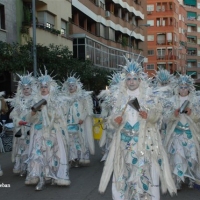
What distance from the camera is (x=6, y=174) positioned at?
9.05m

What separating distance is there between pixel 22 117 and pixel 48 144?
4.15 ft

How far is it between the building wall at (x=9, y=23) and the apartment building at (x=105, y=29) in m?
7.88

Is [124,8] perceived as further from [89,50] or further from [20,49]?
[20,49]

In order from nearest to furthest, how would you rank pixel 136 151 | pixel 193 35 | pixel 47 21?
pixel 136 151, pixel 47 21, pixel 193 35

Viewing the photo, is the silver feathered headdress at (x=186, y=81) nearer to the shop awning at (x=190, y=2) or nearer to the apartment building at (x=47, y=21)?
the apartment building at (x=47, y=21)

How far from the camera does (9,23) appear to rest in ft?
68.4

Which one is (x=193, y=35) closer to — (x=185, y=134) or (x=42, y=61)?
(x=42, y=61)

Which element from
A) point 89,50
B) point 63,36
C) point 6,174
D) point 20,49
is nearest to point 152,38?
point 89,50

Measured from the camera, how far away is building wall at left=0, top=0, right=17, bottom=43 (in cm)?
2014

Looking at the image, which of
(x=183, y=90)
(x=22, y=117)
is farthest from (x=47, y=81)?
(x=183, y=90)

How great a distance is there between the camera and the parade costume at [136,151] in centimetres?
564

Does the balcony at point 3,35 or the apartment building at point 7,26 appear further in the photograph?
the apartment building at point 7,26

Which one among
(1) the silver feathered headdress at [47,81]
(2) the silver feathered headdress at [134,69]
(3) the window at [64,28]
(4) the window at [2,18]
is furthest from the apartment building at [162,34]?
(2) the silver feathered headdress at [134,69]

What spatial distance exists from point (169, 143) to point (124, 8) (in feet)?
130
